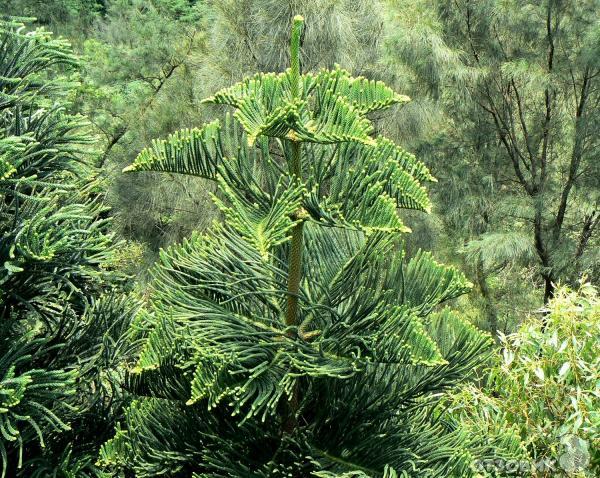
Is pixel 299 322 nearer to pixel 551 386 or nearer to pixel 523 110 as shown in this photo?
pixel 551 386

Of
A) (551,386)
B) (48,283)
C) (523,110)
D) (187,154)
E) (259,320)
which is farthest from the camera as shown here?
(523,110)

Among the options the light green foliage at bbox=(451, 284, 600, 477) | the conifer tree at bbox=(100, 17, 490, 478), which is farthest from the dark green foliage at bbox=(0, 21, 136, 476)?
the light green foliage at bbox=(451, 284, 600, 477)

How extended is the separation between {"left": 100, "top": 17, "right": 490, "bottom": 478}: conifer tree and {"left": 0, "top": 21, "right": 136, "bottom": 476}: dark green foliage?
0.38 meters

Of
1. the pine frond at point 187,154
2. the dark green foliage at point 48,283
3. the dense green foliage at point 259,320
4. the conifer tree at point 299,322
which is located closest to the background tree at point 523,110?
the dense green foliage at point 259,320

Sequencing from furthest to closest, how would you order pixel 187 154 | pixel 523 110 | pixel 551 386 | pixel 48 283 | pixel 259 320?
pixel 523 110
pixel 551 386
pixel 48 283
pixel 259 320
pixel 187 154

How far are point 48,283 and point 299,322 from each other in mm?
1132

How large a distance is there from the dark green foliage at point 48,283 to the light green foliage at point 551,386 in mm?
1641

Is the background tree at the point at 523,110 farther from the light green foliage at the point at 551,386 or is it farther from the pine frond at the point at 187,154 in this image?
the pine frond at the point at 187,154

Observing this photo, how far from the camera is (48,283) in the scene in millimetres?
3027

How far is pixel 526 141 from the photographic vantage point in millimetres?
9742

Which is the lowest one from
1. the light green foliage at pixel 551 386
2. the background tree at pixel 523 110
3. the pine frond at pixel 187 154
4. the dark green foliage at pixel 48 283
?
the background tree at pixel 523 110

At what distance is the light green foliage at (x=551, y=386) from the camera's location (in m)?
3.13

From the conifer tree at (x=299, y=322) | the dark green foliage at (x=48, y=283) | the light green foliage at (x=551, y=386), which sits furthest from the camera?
the light green foliage at (x=551, y=386)

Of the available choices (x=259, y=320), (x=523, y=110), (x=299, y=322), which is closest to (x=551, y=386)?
(x=299, y=322)
